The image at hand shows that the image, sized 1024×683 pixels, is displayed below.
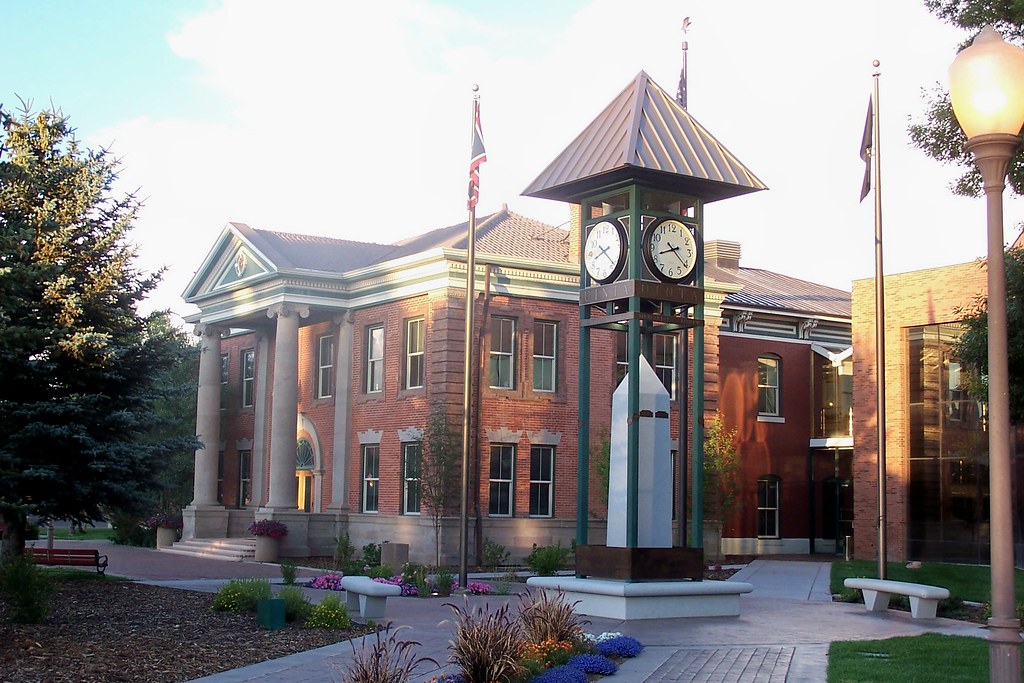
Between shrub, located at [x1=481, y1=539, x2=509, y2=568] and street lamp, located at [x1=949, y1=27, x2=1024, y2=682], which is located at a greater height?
street lamp, located at [x1=949, y1=27, x2=1024, y2=682]

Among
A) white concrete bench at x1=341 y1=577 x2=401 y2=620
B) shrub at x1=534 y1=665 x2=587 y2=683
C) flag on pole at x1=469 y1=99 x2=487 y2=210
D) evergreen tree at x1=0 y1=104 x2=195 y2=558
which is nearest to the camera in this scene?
shrub at x1=534 y1=665 x2=587 y2=683

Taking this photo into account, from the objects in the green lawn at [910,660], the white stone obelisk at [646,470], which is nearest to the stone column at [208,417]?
the white stone obelisk at [646,470]

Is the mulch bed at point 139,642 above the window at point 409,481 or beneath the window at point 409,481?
beneath

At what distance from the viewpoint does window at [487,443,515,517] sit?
34.4 meters

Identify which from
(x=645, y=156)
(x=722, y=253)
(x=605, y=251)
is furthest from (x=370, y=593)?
(x=722, y=253)

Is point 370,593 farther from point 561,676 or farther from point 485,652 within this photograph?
point 485,652

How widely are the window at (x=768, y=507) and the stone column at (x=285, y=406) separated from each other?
53.0 feet

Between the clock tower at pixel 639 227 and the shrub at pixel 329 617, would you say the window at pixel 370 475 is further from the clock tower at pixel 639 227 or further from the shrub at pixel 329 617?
the shrub at pixel 329 617

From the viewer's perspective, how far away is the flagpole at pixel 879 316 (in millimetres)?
22891

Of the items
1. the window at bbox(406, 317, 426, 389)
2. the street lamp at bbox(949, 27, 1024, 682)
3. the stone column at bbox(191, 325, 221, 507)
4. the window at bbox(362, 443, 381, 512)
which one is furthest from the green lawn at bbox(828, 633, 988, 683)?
the stone column at bbox(191, 325, 221, 507)

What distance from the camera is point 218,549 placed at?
3722 cm

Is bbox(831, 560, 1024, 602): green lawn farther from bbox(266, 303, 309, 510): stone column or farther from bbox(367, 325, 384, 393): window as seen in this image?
bbox(266, 303, 309, 510): stone column

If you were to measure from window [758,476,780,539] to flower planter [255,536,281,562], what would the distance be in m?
17.0

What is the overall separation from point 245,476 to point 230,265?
811 centimetres
